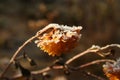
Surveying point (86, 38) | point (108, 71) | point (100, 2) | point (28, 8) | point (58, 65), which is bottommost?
point (108, 71)

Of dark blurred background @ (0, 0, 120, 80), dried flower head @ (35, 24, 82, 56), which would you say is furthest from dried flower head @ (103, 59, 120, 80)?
dark blurred background @ (0, 0, 120, 80)

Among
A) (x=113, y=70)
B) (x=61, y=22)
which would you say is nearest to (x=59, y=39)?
(x=113, y=70)

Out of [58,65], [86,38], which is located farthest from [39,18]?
[58,65]

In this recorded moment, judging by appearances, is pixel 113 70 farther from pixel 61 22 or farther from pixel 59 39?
pixel 61 22

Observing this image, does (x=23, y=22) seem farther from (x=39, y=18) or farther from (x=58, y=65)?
(x=58, y=65)

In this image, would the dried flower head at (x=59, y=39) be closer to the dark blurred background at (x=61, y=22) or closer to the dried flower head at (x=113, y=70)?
the dried flower head at (x=113, y=70)

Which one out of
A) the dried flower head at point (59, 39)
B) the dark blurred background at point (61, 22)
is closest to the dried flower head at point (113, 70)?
the dried flower head at point (59, 39)
